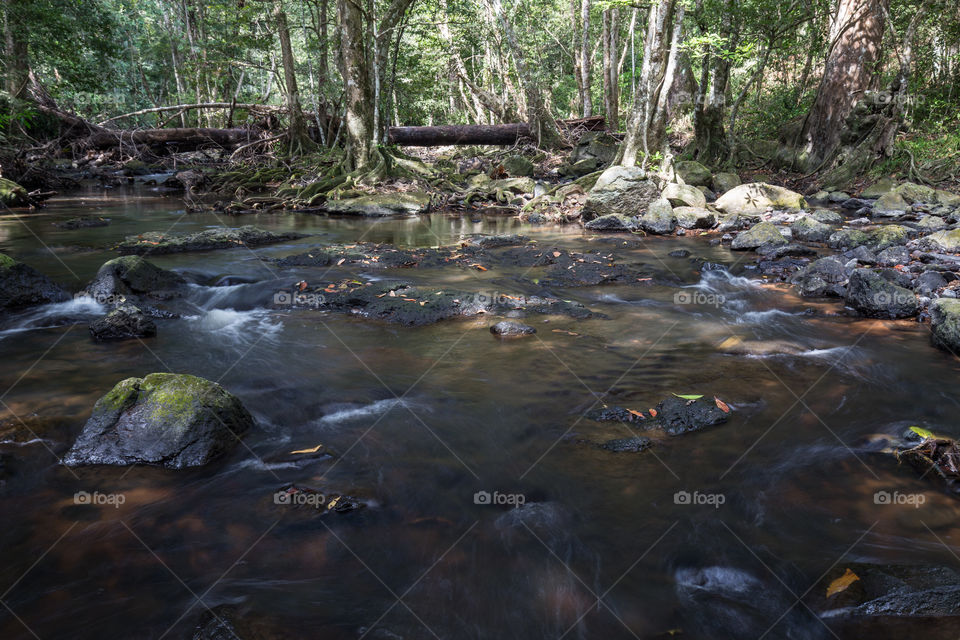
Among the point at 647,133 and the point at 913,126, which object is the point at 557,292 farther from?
the point at 913,126

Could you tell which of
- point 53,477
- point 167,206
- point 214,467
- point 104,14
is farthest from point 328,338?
point 104,14

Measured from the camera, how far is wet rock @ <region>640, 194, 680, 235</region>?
1159 centimetres

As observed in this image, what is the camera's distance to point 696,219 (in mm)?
12094

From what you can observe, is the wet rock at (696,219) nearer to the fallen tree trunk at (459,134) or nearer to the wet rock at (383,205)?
the wet rock at (383,205)

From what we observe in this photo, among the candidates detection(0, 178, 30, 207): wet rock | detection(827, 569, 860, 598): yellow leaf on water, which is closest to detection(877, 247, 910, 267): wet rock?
detection(827, 569, 860, 598): yellow leaf on water

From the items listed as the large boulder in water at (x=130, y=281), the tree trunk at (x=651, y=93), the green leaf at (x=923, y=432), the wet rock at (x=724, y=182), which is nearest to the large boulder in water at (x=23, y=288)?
the large boulder in water at (x=130, y=281)

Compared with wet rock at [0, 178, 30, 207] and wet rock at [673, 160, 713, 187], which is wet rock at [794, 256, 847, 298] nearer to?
wet rock at [673, 160, 713, 187]

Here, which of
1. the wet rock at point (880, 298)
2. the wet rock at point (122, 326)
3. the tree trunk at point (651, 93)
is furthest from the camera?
the tree trunk at point (651, 93)

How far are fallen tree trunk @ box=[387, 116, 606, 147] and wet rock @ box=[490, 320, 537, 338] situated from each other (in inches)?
622

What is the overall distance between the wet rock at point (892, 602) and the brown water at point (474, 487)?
99 mm

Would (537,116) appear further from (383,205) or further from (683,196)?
(683,196)

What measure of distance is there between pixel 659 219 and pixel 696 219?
1.00 m

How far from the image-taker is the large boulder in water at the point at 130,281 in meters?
6.49

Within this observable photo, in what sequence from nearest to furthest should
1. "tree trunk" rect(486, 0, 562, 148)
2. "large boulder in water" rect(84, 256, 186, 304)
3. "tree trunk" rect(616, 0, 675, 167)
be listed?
"large boulder in water" rect(84, 256, 186, 304), "tree trunk" rect(616, 0, 675, 167), "tree trunk" rect(486, 0, 562, 148)
